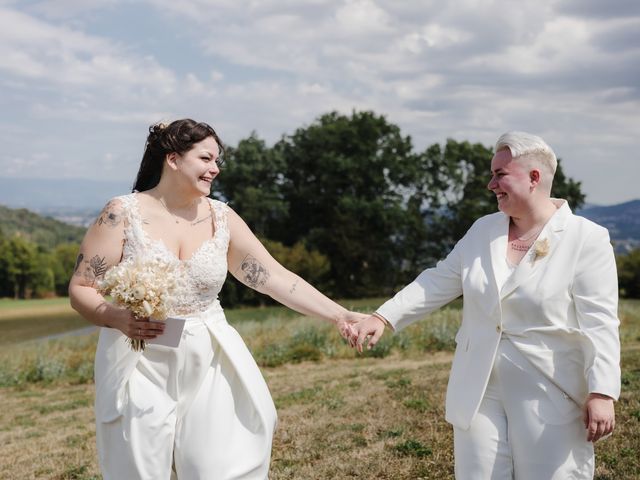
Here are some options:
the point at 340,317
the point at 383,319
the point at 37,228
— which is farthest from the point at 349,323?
the point at 37,228

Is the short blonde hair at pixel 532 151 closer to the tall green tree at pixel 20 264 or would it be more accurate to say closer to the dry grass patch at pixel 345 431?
the dry grass patch at pixel 345 431

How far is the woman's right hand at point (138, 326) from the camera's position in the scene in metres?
4.21

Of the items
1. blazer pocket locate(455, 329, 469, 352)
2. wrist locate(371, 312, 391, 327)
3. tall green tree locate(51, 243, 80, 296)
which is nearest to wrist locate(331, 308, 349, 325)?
wrist locate(371, 312, 391, 327)

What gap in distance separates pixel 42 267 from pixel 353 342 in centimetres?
8638

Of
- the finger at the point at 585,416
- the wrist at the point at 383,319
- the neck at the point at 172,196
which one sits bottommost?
the finger at the point at 585,416

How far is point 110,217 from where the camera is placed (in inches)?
183

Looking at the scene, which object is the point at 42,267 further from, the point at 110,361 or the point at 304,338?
the point at 110,361

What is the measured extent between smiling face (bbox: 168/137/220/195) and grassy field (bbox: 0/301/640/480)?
11.8 ft

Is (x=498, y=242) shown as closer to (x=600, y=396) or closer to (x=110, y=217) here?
(x=600, y=396)

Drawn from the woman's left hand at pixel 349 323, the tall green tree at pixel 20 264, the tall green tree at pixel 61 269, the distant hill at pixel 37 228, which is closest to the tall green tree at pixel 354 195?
the tall green tree at pixel 20 264

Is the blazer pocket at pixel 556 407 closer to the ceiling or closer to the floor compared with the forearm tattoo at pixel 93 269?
closer to the floor

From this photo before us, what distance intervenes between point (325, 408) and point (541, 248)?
251 inches

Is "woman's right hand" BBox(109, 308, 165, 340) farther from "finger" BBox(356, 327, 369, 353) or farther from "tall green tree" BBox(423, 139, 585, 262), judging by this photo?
"tall green tree" BBox(423, 139, 585, 262)

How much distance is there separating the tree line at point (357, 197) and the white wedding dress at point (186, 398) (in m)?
48.8
